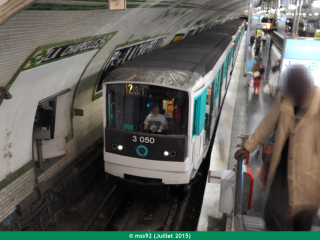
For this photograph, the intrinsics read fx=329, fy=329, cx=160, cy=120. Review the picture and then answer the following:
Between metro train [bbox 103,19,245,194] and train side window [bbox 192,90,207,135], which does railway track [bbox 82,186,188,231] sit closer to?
metro train [bbox 103,19,245,194]

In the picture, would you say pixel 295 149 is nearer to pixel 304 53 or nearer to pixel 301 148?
pixel 301 148

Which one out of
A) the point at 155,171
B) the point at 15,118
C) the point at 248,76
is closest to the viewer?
the point at 15,118

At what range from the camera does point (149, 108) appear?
18.3ft

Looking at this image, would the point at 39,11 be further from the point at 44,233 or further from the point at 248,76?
the point at 248,76

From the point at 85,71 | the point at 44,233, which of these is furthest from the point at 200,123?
the point at 44,233

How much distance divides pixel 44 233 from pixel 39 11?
2.66m

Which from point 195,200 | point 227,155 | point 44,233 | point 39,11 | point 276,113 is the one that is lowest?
point 195,200

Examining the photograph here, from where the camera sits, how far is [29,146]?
593cm

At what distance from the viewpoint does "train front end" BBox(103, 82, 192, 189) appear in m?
5.53

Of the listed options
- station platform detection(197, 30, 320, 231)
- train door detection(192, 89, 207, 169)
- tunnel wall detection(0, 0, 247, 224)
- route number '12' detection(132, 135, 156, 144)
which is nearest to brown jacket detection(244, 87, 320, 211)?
station platform detection(197, 30, 320, 231)

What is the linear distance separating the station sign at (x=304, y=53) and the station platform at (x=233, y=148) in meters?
1.93

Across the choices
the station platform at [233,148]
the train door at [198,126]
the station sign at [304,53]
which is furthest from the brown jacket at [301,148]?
the station sign at [304,53]

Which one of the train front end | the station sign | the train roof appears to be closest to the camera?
the train roof

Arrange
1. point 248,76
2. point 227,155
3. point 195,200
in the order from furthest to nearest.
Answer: point 248,76 → point 195,200 → point 227,155
